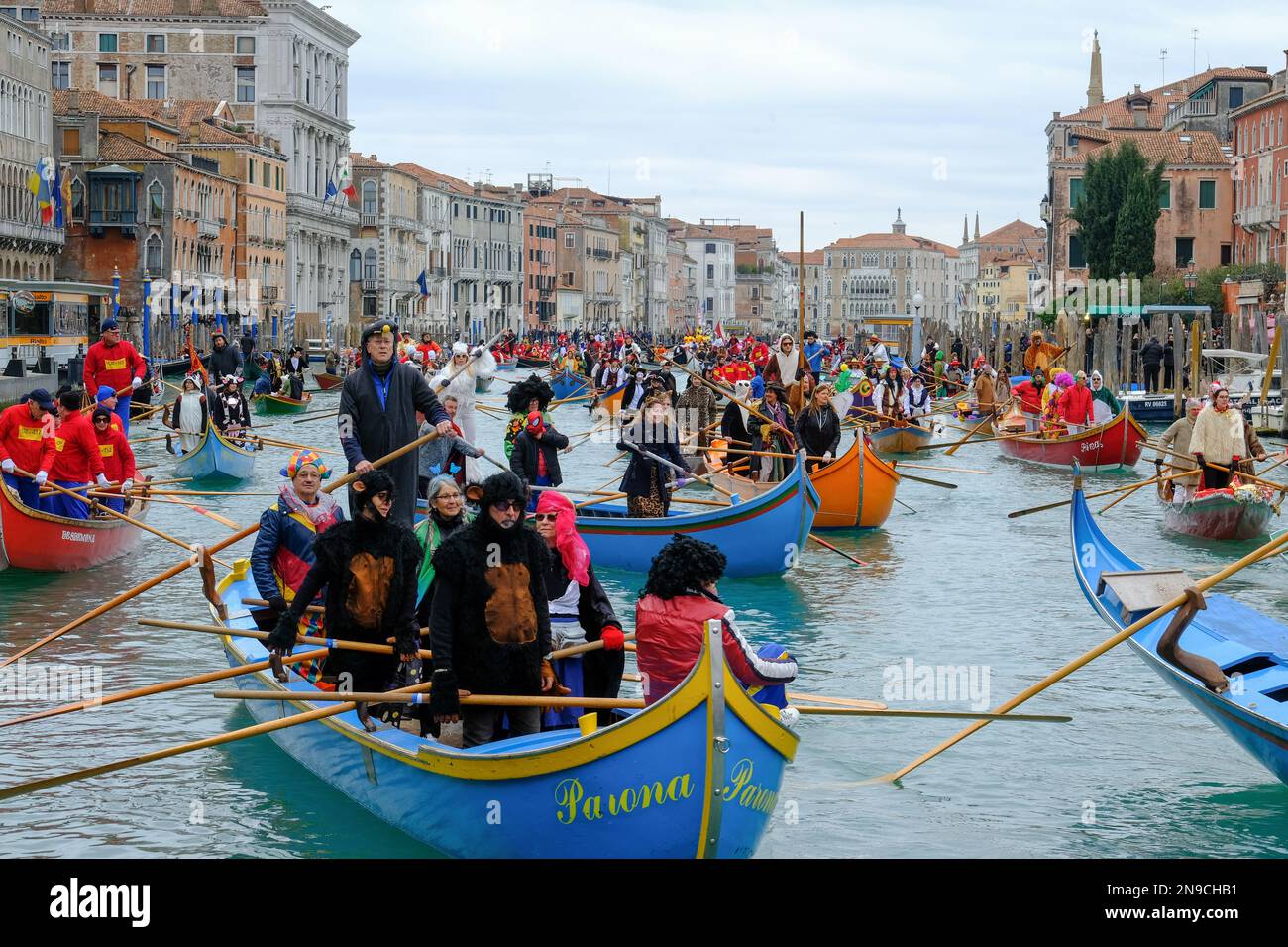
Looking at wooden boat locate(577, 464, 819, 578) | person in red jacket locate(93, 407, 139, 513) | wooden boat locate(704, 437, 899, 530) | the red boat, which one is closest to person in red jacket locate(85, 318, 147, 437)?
person in red jacket locate(93, 407, 139, 513)

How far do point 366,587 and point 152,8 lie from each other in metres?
72.6

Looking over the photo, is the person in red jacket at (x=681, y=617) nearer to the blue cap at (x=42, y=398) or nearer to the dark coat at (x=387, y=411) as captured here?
the dark coat at (x=387, y=411)

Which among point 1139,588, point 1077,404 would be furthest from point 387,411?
point 1077,404

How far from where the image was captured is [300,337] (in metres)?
72.2

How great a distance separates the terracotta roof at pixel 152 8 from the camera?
244 ft

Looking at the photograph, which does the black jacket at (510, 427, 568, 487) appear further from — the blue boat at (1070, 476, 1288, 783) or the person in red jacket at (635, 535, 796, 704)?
the person in red jacket at (635, 535, 796, 704)

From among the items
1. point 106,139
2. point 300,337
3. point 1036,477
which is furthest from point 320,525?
point 300,337

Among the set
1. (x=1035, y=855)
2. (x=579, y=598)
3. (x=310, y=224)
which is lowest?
(x=1035, y=855)

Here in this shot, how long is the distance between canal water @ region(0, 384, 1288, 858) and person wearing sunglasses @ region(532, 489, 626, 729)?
2.88ft

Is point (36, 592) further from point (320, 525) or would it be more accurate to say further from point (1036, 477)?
point (1036, 477)

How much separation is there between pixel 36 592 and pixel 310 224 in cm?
6567

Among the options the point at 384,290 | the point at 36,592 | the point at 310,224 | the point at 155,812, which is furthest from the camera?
the point at 384,290

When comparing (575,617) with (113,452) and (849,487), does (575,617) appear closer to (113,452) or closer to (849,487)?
(113,452)
